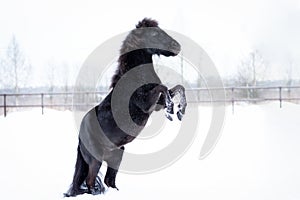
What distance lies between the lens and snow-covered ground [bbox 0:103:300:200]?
381 centimetres

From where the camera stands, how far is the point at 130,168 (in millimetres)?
4422

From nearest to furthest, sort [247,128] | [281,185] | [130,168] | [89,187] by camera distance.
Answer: [89,187], [281,185], [130,168], [247,128]

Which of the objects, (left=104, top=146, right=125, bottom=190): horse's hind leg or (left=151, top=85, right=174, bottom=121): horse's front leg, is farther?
(left=104, top=146, right=125, bottom=190): horse's hind leg

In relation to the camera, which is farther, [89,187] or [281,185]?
[281,185]

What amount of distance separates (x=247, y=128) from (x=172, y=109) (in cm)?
519

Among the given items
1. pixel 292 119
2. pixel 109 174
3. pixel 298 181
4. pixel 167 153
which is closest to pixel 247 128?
pixel 292 119

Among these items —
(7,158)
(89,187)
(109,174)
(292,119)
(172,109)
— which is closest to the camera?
(172,109)

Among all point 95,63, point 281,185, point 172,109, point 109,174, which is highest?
point 95,63

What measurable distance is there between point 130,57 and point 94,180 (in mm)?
1229

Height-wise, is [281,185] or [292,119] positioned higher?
[292,119]

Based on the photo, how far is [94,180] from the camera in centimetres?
319

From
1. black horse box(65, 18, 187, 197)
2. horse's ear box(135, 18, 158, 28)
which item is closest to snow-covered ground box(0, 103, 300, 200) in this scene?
black horse box(65, 18, 187, 197)

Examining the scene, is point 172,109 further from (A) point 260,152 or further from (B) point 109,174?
(A) point 260,152

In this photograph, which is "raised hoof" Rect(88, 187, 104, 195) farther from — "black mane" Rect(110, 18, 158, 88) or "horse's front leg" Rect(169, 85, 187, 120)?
"horse's front leg" Rect(169, 85, 187, 120)
